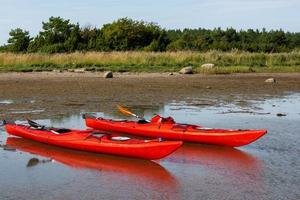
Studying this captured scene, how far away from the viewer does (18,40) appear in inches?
1483

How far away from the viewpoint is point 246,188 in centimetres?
678

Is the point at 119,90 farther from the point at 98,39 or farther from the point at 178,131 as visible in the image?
the point at 98,39

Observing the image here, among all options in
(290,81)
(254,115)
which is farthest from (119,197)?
(290,81)

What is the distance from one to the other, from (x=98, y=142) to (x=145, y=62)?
18370mm

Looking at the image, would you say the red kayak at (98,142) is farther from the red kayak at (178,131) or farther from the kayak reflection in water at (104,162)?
the red kayak at (178,131)

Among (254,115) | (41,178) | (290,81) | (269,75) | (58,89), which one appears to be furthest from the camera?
(269,75)

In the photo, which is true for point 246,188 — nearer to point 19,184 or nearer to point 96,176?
point 96,176

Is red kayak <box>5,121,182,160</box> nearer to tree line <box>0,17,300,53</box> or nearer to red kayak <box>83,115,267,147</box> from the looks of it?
red kayak <box>83,115,267,147</box>

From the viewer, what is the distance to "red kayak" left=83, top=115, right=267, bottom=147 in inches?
360

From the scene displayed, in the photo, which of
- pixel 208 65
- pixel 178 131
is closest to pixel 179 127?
pixel 178 131

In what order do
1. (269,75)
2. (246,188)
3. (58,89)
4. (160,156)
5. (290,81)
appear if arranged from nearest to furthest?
(246,188)
(160,156)
(58,89)
(290,81)
(269,75)

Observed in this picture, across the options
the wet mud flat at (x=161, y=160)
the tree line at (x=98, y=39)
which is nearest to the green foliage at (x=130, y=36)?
the tree line at (x=98, y=39)

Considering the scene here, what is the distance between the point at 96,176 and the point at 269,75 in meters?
18.5

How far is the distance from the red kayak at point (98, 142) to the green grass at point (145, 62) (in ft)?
46.5
